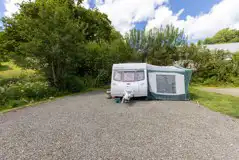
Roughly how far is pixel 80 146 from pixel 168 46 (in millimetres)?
13755

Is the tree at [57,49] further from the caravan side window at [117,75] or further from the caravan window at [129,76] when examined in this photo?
the caravan window at [129,76]

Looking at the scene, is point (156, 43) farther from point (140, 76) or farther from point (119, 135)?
point (119, 135)

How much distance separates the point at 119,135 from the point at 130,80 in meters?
3.80

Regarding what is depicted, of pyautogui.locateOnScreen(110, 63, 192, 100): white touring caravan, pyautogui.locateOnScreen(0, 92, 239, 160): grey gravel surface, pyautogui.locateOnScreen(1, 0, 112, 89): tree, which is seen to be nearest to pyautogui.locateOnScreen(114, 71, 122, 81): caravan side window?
pyautogui.locateOnScreen(110, 63, 192, 100): white touring caravan

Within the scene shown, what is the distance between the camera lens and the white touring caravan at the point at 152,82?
6.50 metres

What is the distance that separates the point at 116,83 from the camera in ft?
22.1

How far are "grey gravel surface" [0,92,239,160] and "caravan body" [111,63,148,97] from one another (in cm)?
175

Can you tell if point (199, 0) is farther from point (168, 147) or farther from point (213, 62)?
point (168, 147)

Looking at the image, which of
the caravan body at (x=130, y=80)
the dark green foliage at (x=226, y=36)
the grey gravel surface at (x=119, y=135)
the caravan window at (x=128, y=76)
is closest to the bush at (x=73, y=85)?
the caravan body at (x=130, y=80)

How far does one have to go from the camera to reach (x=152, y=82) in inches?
267

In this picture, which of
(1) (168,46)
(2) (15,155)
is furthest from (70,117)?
(1) (168,46)

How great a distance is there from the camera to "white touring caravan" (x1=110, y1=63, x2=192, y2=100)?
256 inches

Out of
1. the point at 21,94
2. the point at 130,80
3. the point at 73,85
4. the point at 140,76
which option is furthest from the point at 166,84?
the point at 21,94

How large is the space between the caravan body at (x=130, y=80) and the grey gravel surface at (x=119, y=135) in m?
1.75
